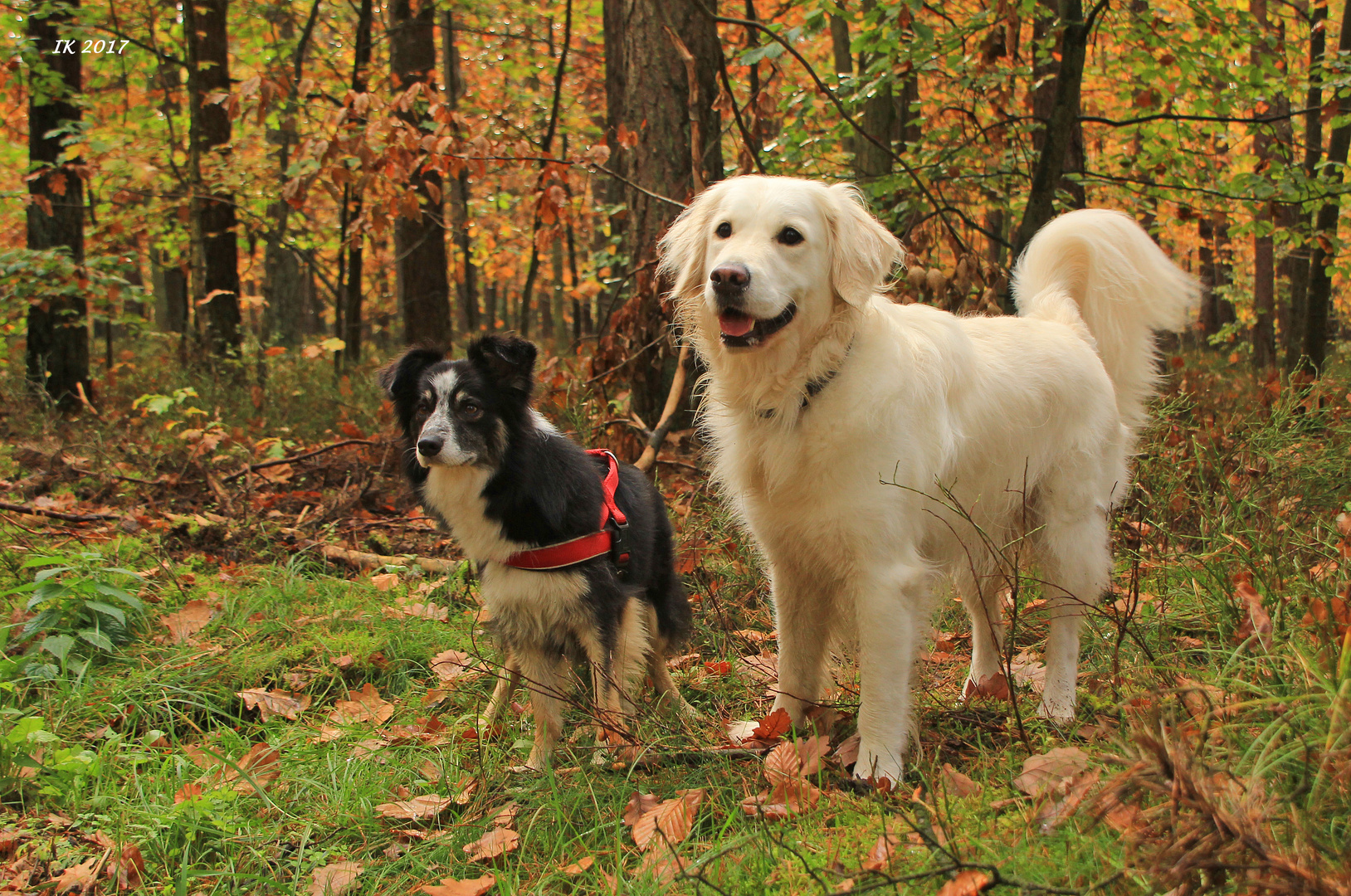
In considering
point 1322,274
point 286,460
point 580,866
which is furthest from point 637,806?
point 1322,274

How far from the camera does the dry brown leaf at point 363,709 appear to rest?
11.1 feet

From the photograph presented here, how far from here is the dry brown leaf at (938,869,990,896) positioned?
1.77m

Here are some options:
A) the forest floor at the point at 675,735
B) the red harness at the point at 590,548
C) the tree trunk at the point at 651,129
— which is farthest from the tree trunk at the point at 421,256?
the red harness at the point at 590,548

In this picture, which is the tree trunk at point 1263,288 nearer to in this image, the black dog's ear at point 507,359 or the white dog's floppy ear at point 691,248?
the white dog's floppy ear at point 691,248

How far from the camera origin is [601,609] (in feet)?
10.6

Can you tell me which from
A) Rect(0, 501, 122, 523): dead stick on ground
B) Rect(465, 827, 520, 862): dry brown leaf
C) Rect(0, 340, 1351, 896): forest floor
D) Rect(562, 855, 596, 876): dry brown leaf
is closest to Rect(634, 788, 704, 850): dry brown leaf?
Rect(0, 340, 1351, 896): forest floor

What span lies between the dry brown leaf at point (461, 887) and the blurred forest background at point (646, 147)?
12.2 ft

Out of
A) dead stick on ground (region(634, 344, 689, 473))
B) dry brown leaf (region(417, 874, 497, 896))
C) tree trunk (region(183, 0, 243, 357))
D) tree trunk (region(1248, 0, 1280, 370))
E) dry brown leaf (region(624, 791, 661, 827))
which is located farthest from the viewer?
tree trunk (region(1248, 0, 1280, 370))

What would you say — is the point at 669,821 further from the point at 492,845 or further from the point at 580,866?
the point at 492,845

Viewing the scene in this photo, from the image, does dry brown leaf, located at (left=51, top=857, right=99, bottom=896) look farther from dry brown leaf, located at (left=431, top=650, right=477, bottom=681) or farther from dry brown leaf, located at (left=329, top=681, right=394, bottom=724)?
dry brown leaf, located at (left=431, top=650, right=477, bottom=681)

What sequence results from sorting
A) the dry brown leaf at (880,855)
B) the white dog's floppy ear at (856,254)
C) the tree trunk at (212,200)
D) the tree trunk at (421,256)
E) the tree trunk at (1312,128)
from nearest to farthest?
the dry brown leaf at (880,855) < the white dog's floppy ear at (856,254) < the tree trunk at (1312,128) < the tree trunk at (212,200) < the tree trunk at (421,256)

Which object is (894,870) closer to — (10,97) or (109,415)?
(109,415)

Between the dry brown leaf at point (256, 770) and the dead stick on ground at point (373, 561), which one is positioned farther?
the dead stick on ground at point (373, 561)

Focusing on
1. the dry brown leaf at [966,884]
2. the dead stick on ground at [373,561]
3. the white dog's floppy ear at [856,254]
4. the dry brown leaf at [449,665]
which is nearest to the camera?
the dry brown leaf at [966,884]
